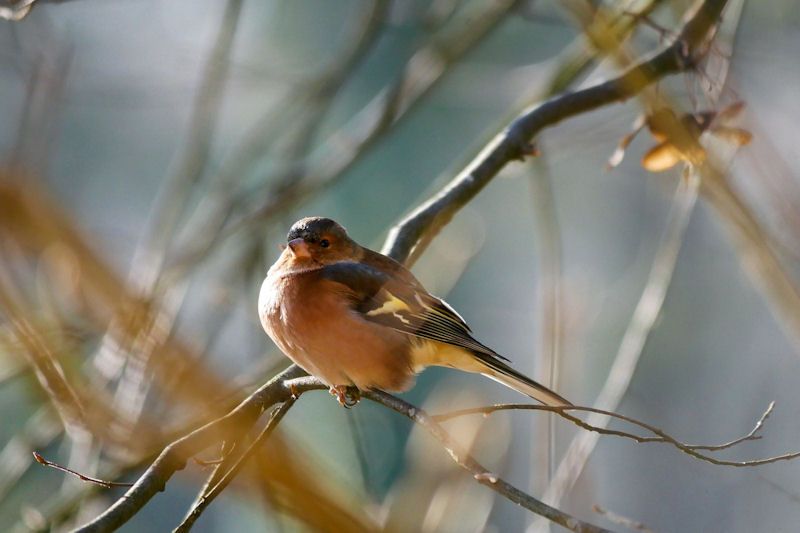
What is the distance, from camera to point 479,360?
12.0 ft

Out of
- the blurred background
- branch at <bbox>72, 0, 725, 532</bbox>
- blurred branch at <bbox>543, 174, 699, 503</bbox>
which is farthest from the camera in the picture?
blurred branch at <bbox>543, 174, 699, 503</bbox>

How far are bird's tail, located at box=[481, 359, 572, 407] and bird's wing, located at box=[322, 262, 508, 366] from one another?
0.46 ft

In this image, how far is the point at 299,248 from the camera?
3885mm

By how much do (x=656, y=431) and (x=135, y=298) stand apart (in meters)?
1.41

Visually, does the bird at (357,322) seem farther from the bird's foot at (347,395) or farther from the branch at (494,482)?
the branch at (494,482)

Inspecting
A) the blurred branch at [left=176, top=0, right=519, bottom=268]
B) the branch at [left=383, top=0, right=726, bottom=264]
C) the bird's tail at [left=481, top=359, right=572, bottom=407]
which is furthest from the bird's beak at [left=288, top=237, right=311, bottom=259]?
the bird's tail at [left=481, top=359, right=572, bottom=407]

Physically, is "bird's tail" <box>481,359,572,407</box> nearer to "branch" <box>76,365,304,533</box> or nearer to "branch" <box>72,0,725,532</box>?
"branch" <box>72,0,725,532</box>

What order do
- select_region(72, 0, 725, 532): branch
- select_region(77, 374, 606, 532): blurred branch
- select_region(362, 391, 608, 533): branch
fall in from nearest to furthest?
select_region(362, 391, 608, 533): branch → select_region(77, 374, 606, 532): blurred branch → select_region(72, 0, 725, 532): branch

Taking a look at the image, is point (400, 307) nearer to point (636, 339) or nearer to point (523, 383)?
point (523, 383)

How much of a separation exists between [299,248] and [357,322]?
16.5 inches

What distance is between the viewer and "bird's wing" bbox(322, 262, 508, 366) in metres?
3.71

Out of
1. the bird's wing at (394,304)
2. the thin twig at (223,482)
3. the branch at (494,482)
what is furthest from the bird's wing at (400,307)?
the thin twig at (223,482)

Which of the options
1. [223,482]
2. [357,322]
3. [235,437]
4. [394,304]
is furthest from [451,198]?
[223,482]

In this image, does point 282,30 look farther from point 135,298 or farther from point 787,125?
point 135,298
